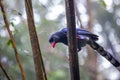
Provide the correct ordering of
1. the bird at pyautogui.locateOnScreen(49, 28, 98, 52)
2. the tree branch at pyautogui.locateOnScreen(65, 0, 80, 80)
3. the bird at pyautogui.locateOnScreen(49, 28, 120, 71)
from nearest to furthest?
1. the tree branch at pyautogui.locateOnScreen(65, 0, 80, 80)
2. the bird at pyautogui.locateOnScreen(49, 28, 120, 71)
3. the bird at pyautogui.locateOnScreen(49, 28, 98, 52)

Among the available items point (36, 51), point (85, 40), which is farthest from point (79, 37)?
point (36, 51)

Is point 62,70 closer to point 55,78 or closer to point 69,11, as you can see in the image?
point 55,78

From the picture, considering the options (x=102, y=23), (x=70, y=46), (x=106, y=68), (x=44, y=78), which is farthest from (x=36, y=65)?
(x=106, y=68)

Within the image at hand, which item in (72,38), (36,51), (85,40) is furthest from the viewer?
(85,40)

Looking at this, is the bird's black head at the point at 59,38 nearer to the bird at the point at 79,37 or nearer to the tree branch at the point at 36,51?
the bird at the point at 79,37

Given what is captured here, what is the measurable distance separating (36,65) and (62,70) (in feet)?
14.3

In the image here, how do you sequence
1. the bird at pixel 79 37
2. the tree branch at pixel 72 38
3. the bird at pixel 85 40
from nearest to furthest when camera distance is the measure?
the tree branch at pixel 72 38, the bird at pixel 85 40, the bird at pixel 79 37

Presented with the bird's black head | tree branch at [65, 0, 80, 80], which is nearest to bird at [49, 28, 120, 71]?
the bird's black head

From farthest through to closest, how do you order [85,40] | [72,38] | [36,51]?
[85,40], [36,51], [72,38]

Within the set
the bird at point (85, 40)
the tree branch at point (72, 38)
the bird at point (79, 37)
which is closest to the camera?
the tree branch at point (72, 38)

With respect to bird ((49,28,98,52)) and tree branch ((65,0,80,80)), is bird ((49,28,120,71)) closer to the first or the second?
bird ((49,28,98,52))

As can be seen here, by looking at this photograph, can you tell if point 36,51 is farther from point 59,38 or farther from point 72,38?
point 59,38

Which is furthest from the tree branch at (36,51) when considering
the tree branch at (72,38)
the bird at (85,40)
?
the bird at (85,40)

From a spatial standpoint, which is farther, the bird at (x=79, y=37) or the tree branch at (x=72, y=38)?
the bird at (x=79, y=37)
